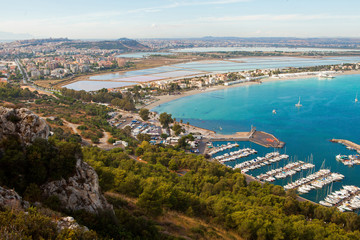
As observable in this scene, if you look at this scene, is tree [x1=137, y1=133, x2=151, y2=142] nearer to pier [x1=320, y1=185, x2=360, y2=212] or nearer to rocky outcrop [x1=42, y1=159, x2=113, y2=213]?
pier [x1=320, y1=185, x2=360, y2=212]

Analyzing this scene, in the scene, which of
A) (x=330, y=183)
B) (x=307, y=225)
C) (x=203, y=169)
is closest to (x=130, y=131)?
(x=203, y=169)

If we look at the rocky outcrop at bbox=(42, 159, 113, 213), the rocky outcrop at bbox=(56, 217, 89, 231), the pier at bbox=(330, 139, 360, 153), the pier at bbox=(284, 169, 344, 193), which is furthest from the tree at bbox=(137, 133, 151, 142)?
the rocky outcrop at bbox=(56, 217, 89, 231)

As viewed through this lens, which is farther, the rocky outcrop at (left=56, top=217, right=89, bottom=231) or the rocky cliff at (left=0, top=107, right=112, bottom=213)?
the rocky cliff at (left=0, top=107, right=112, bottom=213)

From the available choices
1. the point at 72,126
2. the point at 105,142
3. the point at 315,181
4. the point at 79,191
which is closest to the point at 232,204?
the point at 79,191

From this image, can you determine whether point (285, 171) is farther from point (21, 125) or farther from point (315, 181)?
point (21, 125)

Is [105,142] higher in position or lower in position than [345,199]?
higher
